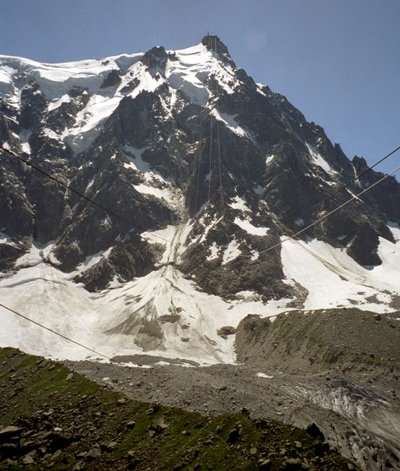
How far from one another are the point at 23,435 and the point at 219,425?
41.6 feet

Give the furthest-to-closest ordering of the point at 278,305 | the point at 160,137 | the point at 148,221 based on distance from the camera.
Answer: the point at 160,137 < the point at 148,221 < the point at 278,305

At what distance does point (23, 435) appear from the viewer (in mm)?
27703

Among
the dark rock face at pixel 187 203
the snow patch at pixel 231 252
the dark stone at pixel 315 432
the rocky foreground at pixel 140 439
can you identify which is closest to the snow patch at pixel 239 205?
the dark rock face at pixel 187 203

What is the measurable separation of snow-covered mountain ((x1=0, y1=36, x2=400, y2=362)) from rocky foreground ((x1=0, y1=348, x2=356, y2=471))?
55855 millimetres

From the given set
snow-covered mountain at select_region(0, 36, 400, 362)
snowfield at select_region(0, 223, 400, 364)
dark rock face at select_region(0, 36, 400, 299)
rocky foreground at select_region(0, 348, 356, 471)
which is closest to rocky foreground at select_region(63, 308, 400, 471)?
rocky foreground at select_region(0, 348, 356, 471)

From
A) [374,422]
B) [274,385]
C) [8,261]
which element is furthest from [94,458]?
[8,261]

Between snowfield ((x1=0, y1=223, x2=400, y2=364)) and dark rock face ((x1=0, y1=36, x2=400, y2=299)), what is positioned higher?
dark rock face ((x1=0, y1=36, x2=400, y2=299))

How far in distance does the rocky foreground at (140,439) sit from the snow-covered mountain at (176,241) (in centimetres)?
5586

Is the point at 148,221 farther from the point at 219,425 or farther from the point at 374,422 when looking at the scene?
the point at 219,425

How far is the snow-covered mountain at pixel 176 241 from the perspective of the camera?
104375 mm

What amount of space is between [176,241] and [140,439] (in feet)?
414

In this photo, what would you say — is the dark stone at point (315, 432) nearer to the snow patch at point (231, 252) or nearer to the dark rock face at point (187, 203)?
the dark rock face at point (187, 203)

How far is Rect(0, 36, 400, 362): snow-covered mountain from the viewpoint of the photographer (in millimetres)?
104375

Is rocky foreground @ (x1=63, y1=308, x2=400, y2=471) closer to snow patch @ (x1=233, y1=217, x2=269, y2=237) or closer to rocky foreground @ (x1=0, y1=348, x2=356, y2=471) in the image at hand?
rocky foreground @ (x1=0, y1=348, x2=356, y2=471)
